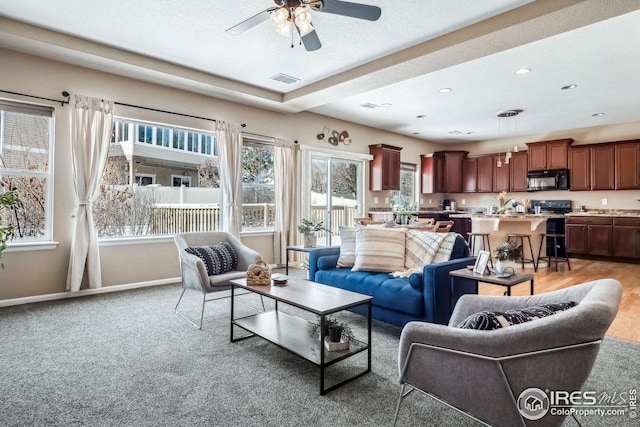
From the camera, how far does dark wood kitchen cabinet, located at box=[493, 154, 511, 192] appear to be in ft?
27.9

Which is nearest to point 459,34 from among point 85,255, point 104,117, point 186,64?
point 186,64

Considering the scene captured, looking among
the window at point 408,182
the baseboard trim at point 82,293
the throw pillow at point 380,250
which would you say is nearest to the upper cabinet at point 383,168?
the window at point 408,182

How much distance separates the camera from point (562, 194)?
7891 millimetres

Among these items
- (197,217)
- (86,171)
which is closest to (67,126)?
(86,171)

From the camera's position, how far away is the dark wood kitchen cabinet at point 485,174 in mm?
8792

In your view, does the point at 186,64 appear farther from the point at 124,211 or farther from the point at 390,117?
the point at 390,117

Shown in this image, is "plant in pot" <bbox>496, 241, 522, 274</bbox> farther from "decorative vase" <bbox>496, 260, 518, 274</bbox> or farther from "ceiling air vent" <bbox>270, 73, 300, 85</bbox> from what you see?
"ceiling air vent" <bbox>270, 73, 300, 85</bbox>

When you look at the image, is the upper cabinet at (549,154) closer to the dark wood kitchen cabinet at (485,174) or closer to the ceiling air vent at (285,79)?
the dark wood kitchen cabinet at (485,174)

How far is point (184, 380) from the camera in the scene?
7.27ft

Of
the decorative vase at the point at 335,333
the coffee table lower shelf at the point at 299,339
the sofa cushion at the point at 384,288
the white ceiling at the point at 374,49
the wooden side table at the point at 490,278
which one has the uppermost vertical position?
the white ceiling at the point at 374,49

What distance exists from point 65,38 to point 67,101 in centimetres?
73

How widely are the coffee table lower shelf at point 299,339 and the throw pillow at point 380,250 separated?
3.04 ft

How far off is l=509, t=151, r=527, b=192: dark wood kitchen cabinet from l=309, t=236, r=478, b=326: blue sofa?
19.8 ft

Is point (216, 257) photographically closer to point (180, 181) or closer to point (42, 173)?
point (180, 181)
